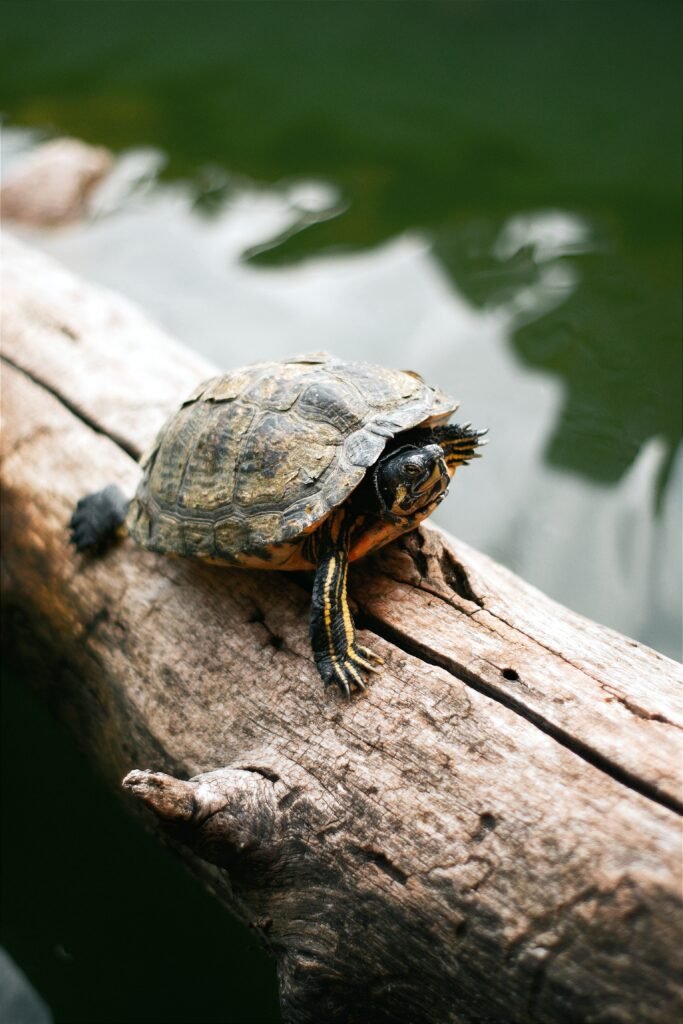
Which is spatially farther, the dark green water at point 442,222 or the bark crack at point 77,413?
the dark green water at point 442,222

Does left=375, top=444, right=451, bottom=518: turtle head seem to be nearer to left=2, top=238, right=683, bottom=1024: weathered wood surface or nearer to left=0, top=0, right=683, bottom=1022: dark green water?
left=2, top=238, right=683, bottom=1024: weathered wood surface

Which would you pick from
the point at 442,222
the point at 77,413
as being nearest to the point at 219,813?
the point at 77,413

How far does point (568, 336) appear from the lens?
164 inches

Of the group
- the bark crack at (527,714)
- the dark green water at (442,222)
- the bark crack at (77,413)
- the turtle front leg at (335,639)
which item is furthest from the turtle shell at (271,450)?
the dark green water at (442,222)

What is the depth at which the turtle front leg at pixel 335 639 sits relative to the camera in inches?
Result: 81.7

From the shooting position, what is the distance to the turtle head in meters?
2.05

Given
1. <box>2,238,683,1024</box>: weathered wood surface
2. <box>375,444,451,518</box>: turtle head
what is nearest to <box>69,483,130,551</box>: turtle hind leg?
<box>2,238,683,1024</box>: weathered wood surface

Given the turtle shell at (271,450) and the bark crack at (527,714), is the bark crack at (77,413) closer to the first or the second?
the turtle shell at (271,450)

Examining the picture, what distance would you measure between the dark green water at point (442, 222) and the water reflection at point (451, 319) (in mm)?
13

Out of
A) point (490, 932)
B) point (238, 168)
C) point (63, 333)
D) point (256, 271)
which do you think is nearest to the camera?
point (490, 932)

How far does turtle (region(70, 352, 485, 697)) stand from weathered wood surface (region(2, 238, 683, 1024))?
0.18 meters

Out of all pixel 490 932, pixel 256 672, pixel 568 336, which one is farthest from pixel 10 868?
pixel 568 336

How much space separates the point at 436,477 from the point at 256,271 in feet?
10.9

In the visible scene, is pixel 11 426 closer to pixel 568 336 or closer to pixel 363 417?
pixel 363 417
